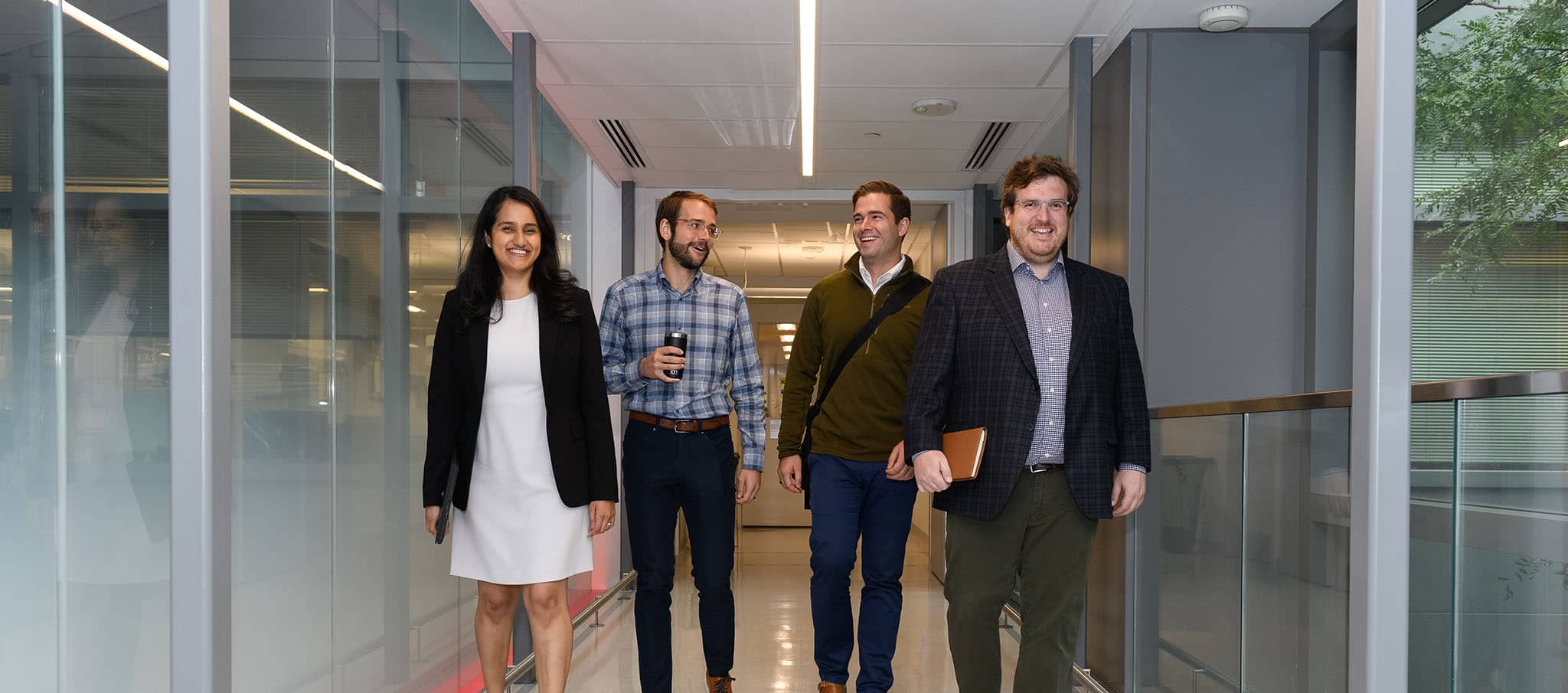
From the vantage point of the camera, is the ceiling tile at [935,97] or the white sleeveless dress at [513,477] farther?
the ceiling tile at [935,97]

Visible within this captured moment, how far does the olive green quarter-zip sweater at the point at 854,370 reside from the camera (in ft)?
11.6

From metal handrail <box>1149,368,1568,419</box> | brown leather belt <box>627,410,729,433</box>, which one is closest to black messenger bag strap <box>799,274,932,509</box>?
brown leather belt <box>627,410,729,433</box>

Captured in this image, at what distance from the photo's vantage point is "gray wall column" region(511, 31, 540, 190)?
179 inches

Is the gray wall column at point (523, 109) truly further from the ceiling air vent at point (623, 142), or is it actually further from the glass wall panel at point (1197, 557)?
the glass wall panel at point (1197, 557)

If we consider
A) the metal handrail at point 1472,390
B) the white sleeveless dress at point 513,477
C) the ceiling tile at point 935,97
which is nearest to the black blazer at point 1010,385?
the metal handrail at point 1472,390

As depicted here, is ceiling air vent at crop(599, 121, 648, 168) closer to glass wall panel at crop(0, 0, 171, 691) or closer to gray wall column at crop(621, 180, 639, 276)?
gray wall column at crop(621, 180, 639, 276)

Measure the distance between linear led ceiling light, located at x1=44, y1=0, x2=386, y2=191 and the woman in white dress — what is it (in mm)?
390

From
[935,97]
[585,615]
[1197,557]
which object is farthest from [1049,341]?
[585,615]

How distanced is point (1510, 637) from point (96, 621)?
7.74 ft

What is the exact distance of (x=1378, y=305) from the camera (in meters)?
1.64

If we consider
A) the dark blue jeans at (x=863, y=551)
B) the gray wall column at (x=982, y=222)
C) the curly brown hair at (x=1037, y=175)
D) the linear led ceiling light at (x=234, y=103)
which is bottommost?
the dark blue jeans at (x=863, y=551)

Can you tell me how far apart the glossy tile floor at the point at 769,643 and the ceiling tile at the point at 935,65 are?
2449mm

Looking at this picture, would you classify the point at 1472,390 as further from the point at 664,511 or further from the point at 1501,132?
the point at 664,511

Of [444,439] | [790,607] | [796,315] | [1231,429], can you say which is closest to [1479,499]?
[1231,429]
